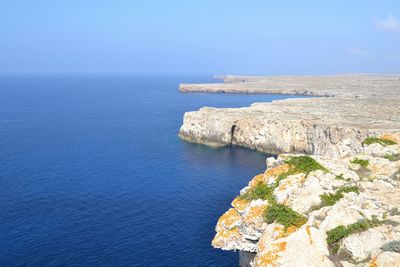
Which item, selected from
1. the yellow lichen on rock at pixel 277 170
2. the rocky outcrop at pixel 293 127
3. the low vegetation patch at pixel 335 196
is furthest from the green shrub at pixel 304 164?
the rocky outcrop at pixel 293 127

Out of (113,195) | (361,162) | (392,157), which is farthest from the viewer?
(113,195)

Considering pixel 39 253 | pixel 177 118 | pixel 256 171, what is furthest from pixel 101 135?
pixel 39 253

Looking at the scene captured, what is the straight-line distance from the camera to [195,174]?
87.4 m

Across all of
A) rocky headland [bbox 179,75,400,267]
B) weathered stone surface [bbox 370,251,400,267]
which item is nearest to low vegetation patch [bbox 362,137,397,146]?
rocky headland [bbox 179,75,400,267]

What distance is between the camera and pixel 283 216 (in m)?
34.2

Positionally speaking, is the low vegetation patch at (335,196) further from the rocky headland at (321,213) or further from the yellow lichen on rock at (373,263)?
the yellow lichen on rock at (373,263)

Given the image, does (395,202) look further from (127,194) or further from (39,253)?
(127,194)

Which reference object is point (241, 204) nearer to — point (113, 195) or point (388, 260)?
point (388, 260)

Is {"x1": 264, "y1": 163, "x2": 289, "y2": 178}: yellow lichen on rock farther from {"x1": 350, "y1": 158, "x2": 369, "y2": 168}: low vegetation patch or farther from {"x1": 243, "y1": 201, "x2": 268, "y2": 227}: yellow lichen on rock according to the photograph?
{"x1": 350, "y1": 158, "x2": 369, "y2": 168}: low vegetation patch

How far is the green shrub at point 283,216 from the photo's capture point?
109ft

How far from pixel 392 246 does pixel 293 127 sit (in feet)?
268

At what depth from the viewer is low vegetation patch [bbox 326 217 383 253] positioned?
98.8 ft

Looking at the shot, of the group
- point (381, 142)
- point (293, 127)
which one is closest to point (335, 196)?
point (381, 142)

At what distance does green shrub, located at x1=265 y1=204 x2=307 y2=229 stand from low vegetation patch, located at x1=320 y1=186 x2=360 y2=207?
104 inches
